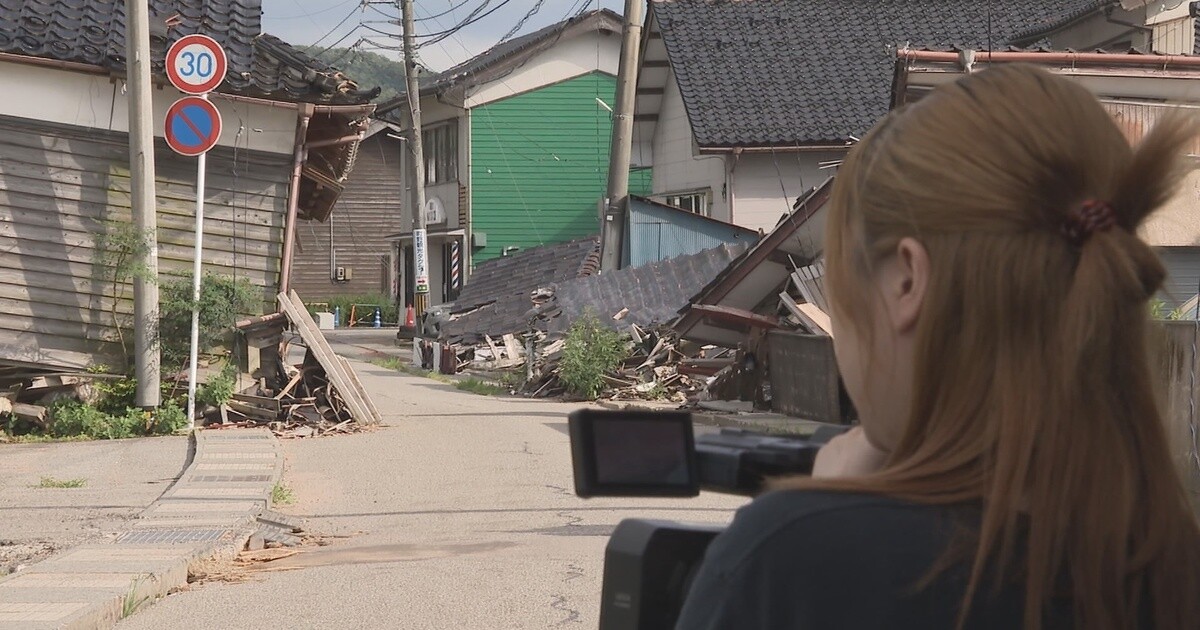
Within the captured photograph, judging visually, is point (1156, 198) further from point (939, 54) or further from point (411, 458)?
point (939, 54)

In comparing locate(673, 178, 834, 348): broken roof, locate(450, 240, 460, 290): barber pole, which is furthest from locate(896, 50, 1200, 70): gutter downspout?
locate(450, 240, 460, 290): barber pole

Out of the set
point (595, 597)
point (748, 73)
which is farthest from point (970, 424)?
point (748, 73)

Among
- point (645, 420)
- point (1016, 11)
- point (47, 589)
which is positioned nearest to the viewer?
point (645, 420)

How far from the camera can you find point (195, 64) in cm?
1384

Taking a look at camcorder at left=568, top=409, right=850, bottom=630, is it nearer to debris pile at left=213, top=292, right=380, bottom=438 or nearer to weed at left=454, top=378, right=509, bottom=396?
debris pile at left=213, top=292, right=380, bottom=438

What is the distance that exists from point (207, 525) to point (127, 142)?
311 inches

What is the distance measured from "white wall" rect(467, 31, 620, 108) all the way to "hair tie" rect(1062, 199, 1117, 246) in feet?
119

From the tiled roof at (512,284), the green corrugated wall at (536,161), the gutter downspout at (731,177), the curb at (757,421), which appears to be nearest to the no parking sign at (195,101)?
the curb at (757,421)

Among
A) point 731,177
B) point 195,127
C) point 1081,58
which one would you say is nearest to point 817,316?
point 1081,58

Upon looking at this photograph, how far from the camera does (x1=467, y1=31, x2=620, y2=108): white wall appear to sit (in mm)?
37156

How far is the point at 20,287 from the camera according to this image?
14.5m

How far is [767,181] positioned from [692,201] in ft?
9.35

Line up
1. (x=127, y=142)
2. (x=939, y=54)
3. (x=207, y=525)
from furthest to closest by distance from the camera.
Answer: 1. (x=127, y=142)
2. (x=939, y=54)
3. (x=207, y=525)

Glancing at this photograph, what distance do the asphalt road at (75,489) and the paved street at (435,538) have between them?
1.16 m
